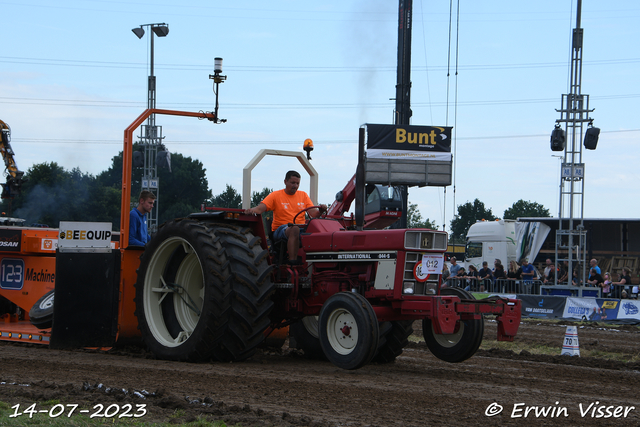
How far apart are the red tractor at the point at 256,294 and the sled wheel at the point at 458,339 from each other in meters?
0.01

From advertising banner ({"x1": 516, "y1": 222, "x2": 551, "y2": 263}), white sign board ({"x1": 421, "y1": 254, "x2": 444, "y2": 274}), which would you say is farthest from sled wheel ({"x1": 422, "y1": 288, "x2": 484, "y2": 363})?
advertising banner ({"x1": 516, "y1": 222, "x2": 551, "y2": 263})

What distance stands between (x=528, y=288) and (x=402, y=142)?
8022 millimetres

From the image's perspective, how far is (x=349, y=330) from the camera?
699 centimetres

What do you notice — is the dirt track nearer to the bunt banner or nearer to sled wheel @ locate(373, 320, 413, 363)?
sled wheel @ locate(373, 320, 413, 363)

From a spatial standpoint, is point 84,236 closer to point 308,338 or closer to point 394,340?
point 308,338

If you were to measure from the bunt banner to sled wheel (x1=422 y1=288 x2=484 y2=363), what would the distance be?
17.8 meters

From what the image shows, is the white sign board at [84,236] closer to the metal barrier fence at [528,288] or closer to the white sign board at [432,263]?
the white sign board at [432,263]

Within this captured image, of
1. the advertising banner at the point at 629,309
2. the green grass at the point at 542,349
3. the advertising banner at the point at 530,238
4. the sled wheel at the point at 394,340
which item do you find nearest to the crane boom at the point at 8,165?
the advertising banner at the point at 530,238

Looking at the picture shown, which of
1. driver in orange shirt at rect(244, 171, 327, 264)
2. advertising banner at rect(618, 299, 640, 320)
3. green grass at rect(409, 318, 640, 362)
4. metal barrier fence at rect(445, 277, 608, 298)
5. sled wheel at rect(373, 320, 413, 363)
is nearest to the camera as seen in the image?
driver in orange shirt at rect(244, 171, 327, 264)

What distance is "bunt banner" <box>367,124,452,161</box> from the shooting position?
25516mm

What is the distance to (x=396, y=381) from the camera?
669cm

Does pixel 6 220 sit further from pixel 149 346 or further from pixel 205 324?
pixel 205 324

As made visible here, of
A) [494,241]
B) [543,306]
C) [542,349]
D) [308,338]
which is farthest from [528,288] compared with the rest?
[308,338]

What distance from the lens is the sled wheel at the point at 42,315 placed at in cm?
895
